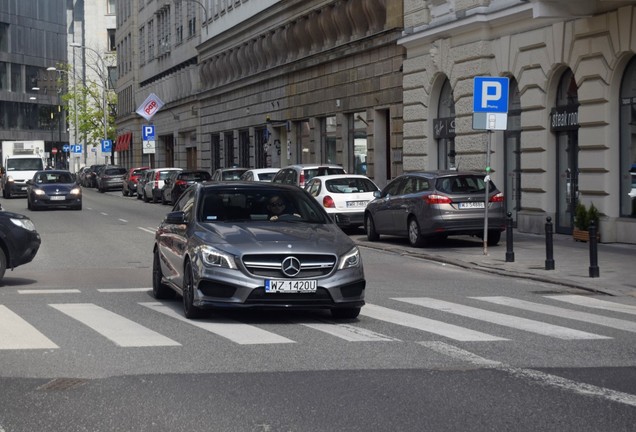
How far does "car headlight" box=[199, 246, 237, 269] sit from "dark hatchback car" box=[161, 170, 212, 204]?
3556cm

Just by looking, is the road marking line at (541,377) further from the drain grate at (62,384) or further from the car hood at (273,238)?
the drain grate at (62,384)

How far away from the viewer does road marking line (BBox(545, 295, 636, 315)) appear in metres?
14.6

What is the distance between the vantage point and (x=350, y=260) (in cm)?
1253

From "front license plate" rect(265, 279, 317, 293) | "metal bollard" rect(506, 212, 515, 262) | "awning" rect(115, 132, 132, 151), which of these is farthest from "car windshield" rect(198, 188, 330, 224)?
"awning" rect(115, 132, 132, 151)

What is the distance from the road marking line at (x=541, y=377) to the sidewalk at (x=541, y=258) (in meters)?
6.33

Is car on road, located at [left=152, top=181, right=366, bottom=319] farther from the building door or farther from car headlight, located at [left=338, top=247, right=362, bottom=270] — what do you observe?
the building door

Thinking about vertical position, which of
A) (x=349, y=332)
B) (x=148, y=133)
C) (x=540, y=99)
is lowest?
(x=349, y=332)

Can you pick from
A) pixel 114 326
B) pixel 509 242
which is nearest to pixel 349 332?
pixel 114 326

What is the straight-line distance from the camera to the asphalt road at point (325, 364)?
7.75 metres

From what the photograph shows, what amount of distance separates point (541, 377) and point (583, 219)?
1656cm

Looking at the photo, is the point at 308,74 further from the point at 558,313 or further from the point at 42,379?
the point at 42,379

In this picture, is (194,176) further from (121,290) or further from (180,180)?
(121,290)

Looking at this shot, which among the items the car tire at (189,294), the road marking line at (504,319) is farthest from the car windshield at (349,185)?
the car tire at (189,294)

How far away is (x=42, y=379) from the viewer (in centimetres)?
919
